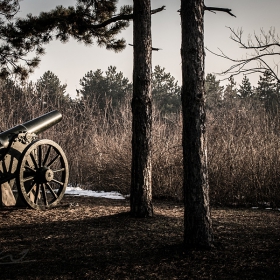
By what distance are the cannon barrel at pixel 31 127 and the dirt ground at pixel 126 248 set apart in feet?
4.58

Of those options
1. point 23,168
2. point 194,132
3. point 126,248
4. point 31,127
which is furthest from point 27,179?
point 194,132

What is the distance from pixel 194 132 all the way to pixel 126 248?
162 centimetres

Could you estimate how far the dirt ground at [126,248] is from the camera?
3.77 metres

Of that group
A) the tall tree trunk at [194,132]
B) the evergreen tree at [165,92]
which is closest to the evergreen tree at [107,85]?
the evergreen tree at [165,92]

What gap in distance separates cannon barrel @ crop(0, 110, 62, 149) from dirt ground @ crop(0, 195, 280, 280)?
140 centimetres

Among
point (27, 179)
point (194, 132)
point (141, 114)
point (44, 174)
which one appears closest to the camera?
point (194, 132)

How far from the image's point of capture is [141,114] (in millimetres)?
6586

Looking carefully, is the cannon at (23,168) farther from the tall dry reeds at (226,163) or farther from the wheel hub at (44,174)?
the tall dry reeds at (226,163)

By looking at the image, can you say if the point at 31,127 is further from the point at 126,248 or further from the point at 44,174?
the point at 126,248

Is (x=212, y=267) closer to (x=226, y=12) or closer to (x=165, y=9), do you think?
(x=226, y=12)

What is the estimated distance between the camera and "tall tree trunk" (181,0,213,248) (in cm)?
448

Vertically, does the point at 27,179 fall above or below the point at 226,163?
below

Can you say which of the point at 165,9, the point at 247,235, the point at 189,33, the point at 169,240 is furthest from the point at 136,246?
the point at 165,9

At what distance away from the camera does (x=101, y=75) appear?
39562 millimetres
